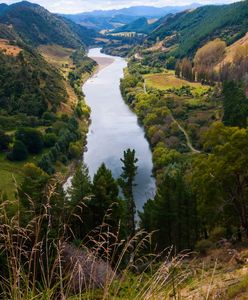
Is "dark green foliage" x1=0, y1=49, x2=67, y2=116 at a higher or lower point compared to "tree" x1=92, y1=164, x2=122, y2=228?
higher

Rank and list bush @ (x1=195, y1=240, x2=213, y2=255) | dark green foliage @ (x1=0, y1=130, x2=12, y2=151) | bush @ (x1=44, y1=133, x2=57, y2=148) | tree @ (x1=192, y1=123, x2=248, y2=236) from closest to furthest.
A: tree @ (x1=192, y1=123, x2=248, y2=236)
bush @ (x1=195, y1=240, x2=213, y2=255)
dark green foliage @ (x1=0, y1=130, x2=12, y2=151)
bush @ (x1=44, y1=133, x2=57, y2=148)

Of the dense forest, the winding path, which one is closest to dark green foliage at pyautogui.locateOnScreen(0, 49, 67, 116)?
the dense forest

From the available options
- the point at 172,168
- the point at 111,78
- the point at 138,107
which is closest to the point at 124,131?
the point at 138,107

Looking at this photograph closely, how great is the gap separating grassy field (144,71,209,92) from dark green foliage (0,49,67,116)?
3757 cm

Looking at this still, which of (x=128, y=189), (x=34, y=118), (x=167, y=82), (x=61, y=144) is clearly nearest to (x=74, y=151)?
(x=61, y=144)

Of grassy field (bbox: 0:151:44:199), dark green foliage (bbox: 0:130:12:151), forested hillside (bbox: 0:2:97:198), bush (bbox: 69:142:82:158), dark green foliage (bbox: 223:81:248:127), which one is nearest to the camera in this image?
grassy field (bbox: 0:151:44:199)

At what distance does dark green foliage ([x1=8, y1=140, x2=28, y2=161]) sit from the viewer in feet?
240

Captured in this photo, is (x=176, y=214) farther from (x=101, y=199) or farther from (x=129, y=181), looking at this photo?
(x=129, y=181)

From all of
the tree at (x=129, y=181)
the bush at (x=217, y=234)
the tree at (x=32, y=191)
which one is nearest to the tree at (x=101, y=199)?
the tree at (x=32, y=191)

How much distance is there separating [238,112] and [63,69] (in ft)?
419

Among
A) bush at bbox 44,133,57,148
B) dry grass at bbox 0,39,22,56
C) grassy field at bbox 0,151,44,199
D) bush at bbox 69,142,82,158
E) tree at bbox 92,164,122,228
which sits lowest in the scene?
→ grassy field at bbox 0,151,44,199

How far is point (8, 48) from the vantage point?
5556 inches

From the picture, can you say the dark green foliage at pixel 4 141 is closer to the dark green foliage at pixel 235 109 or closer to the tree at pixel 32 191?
the dark green foliage at pixel 235 109

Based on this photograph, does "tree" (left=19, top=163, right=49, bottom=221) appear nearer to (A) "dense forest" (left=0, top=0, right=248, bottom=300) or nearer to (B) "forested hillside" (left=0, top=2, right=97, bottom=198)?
(A) "dense forest" (left=0, top=0, right=248, bottom=300)
